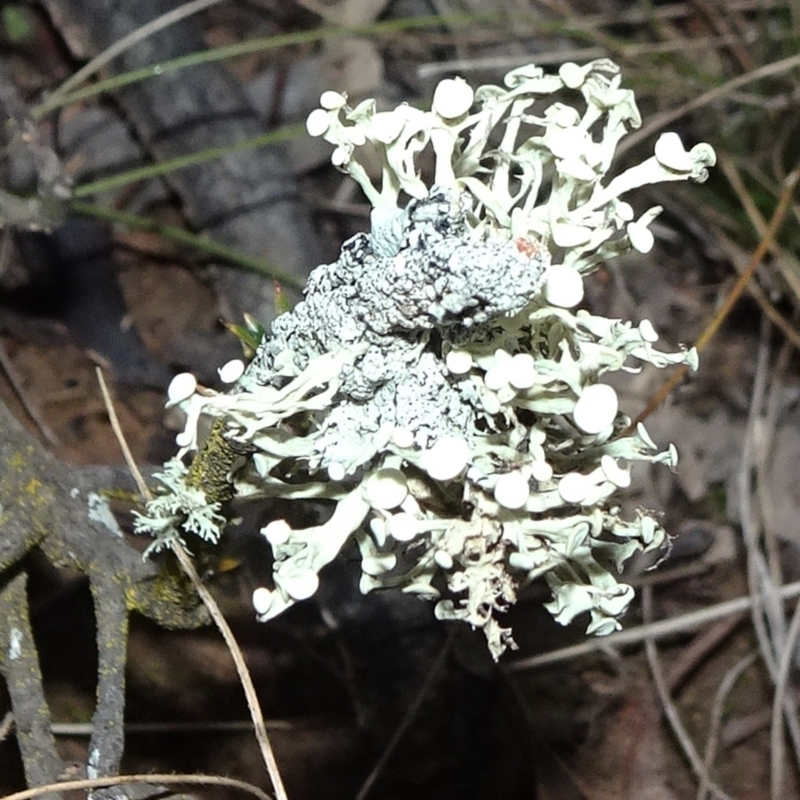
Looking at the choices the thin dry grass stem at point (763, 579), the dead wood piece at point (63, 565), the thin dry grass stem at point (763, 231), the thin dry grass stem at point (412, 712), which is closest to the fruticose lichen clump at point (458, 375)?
the dead wood piece at point (63, 565)

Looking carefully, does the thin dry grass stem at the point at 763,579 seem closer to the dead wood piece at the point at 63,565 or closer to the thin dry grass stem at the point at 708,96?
the thin dry grass stem at the point at 708,96

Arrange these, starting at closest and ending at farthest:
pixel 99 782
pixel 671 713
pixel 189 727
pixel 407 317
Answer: pixel 407 317 → pixel 99 782 → pixel 189 727 → pixel 671 713

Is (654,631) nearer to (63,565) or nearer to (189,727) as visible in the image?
(189,727)

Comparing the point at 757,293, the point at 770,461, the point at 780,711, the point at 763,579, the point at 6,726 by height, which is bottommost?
the point at 780,711

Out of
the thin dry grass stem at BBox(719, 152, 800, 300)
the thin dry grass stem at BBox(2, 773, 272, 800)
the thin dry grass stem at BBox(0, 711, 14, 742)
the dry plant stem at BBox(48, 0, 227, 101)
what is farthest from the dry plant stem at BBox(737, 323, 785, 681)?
the dry plant stem at BBox(48, 0, 227, 101)

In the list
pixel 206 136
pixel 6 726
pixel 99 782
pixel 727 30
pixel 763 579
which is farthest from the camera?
pixel 727 30

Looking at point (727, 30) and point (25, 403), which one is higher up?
point (727, 30)

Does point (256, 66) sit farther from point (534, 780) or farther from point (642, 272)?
point (534, 780)

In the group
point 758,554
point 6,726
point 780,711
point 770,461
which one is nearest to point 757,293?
point 770,461
